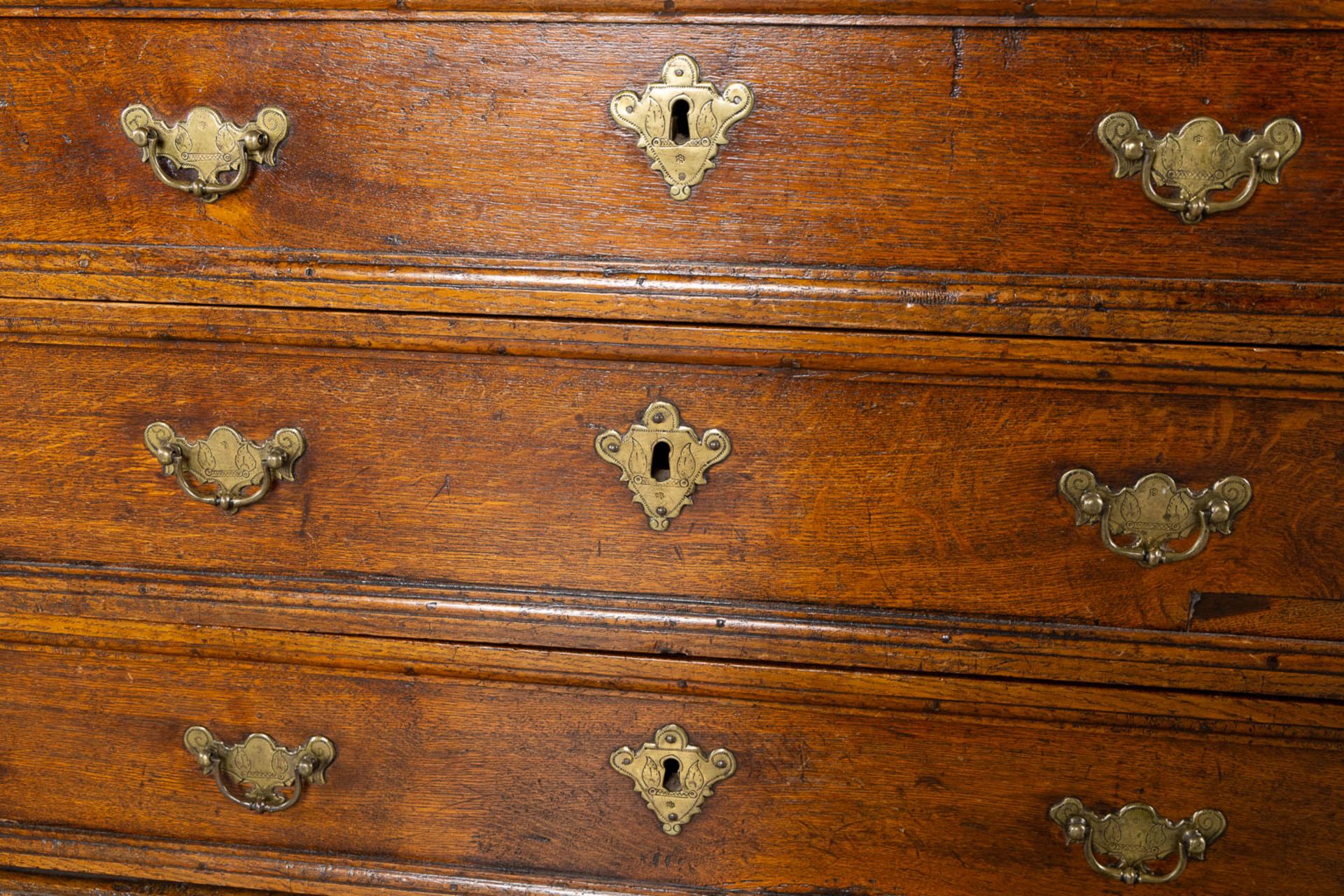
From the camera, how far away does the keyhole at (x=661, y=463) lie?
0.96m

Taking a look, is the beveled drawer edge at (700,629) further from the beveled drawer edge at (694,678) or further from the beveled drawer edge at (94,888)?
the beveled drawer edge at (94,888)

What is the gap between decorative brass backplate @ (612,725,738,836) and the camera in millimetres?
1030

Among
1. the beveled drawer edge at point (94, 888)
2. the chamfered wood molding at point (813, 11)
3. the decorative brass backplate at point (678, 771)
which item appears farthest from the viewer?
the beveled drawer edge at point (94, 888)

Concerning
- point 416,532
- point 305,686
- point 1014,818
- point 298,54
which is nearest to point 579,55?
point 298,54

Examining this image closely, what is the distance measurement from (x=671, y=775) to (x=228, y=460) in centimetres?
52

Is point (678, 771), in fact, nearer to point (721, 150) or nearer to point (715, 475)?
point (715, 475)

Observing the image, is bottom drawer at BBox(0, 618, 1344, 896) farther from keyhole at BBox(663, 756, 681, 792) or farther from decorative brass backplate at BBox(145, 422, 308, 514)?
decorative brass backplate at BBox(145, 422, 308, 514)

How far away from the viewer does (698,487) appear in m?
0.97

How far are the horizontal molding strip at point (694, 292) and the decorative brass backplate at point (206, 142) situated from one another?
0.07m

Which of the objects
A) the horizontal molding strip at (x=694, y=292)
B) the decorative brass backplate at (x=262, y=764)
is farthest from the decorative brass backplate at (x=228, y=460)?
the decorative brass backplate at (x=262, y=764)

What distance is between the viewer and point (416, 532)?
1011mm

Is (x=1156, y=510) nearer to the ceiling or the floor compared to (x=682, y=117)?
nearer to the floor

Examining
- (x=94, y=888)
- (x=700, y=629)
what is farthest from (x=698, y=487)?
(x=94, y=888)

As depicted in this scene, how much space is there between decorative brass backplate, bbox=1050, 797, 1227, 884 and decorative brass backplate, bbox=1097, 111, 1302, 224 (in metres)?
0.53
